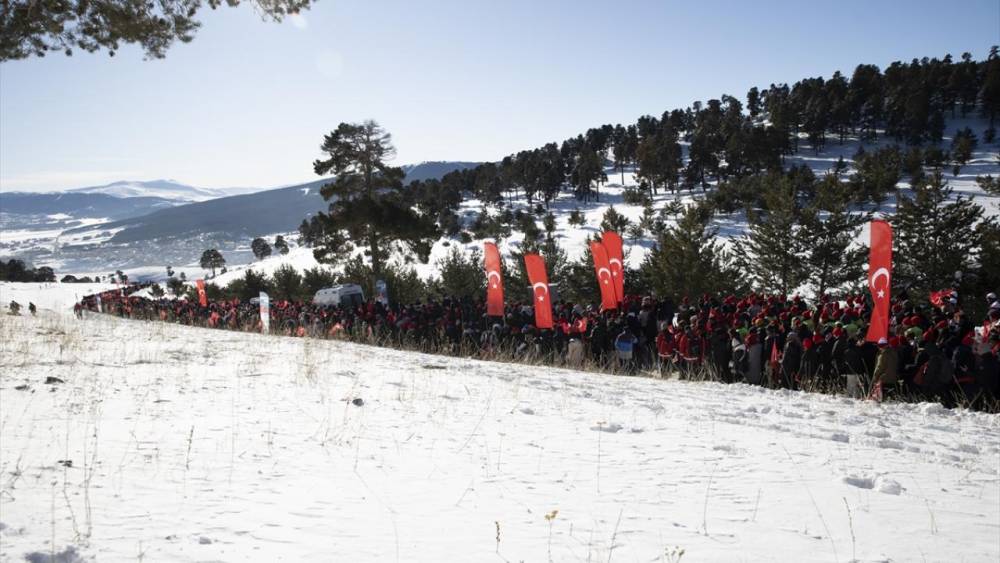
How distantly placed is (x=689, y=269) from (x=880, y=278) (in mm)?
21022

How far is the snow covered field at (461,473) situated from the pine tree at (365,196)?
75.0 ft

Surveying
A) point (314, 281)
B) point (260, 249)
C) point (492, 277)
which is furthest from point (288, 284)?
point (260, 249)

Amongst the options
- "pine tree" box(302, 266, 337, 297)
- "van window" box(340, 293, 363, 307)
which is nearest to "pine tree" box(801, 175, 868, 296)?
"van window" box(340, 293, 363, 307)

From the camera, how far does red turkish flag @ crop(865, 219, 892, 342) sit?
30.5 feet

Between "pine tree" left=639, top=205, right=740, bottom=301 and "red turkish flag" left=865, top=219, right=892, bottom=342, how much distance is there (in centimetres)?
2048

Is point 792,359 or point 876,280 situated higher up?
point 876,280

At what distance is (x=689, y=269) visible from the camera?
98.8 feet

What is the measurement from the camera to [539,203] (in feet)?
344

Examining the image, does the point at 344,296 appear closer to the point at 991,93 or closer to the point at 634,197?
the point at 634,197

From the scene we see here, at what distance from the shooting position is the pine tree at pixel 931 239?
26.9 meters

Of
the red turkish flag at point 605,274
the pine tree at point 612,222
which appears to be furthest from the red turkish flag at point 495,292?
the pine tree at point 612,222

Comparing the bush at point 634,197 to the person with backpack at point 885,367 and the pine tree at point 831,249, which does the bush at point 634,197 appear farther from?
the person with backpack at point 885,367

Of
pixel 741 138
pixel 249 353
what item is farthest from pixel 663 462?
pixel 741 138

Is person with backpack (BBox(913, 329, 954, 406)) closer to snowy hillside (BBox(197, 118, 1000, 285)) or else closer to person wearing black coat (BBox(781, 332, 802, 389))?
person wearing black coat (BBox(781, 332, 802, 389))
